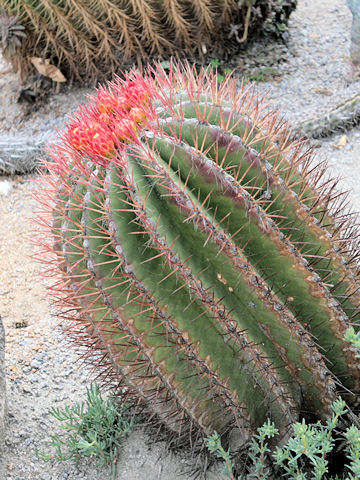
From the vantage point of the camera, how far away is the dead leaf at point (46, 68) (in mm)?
5062

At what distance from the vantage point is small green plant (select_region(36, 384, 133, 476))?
199cm

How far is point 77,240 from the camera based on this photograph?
1683mm

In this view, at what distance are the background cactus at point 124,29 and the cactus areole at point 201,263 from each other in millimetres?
3066

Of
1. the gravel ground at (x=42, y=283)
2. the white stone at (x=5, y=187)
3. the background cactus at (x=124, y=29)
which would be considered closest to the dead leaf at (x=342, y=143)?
the gravel ground at (x=42, y=283)

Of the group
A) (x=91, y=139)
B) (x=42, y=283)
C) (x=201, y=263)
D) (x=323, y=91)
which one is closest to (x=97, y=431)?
(x=201, y=263)

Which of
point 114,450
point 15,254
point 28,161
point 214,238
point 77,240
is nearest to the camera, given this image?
point 214,238

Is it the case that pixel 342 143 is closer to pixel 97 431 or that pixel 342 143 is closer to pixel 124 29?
pixel 124 29

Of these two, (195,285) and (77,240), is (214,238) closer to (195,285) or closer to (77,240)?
(195,285)

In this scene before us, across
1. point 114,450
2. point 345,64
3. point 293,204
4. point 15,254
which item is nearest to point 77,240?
point 293,204

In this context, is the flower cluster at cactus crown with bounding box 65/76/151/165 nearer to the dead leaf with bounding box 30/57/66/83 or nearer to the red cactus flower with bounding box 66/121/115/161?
the red cactus flower with bounding box 66/121/115/161

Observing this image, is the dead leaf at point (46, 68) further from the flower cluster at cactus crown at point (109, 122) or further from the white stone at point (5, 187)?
the flower cluster at cactus crown at point (109, 122)

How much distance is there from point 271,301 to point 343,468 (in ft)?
1.97

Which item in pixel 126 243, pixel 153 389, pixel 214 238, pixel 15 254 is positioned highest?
pixel 214 238

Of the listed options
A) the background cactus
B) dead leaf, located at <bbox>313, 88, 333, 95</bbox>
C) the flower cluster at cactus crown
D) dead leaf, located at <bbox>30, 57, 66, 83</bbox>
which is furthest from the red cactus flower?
dead leaf, located at <bbox>30, 57, 66, 83</bbox>
